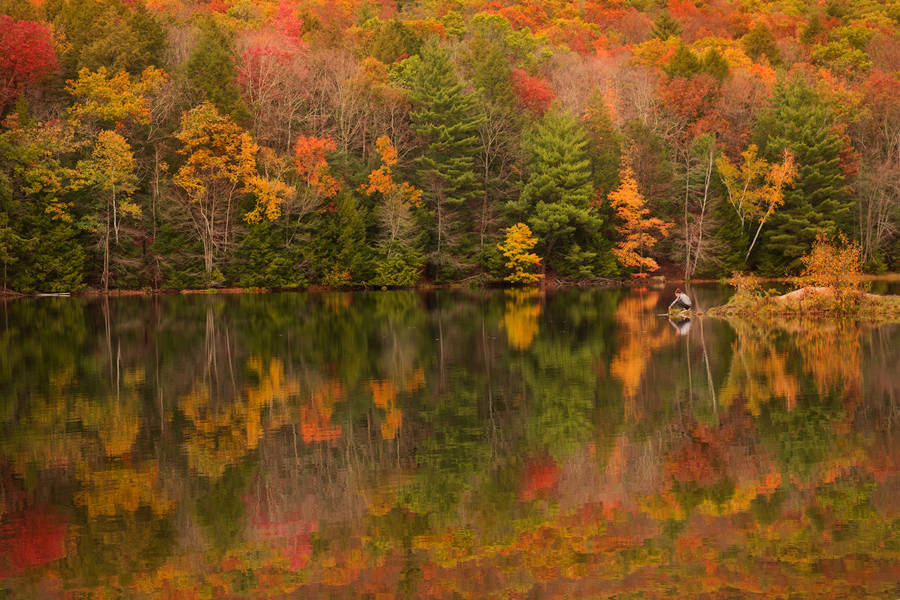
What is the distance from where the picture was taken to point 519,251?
195 ft

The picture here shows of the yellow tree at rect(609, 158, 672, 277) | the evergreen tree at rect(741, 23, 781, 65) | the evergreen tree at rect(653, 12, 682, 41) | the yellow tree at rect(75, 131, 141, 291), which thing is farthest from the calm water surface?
the evergreen tree at rect(653, 12, 682, 41)

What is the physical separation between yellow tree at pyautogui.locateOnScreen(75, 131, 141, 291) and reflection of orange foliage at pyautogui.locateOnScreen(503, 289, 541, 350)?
21.0m

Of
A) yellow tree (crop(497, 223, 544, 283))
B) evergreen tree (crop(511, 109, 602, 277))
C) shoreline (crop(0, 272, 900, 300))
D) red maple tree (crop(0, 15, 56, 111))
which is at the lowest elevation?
shoreline (crop(0, 272, 900, 300))

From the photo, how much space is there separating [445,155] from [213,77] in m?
14.4

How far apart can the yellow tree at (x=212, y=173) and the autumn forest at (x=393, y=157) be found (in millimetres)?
159

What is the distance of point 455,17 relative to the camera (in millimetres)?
86438

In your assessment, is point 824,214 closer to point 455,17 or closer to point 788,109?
point 788,109

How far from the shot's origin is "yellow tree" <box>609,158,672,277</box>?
6175 centimetres

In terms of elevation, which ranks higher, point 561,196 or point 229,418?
point 561,196

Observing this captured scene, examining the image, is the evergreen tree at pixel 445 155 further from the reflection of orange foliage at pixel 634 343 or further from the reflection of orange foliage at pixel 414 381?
the reflection of orange foliage at pixel 414 381

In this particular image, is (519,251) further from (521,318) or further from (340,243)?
(521,318)

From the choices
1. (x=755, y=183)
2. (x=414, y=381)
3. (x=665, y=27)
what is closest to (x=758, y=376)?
(x=414, y=381)

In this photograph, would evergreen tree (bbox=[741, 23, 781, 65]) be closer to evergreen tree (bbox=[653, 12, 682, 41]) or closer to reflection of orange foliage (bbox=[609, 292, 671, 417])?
evergreen tree (bbox=[653, 12, 682, 41])

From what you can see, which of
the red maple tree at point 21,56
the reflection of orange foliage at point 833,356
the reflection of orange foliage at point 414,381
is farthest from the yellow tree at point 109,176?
the reflection of orange foliage at point 833,356
